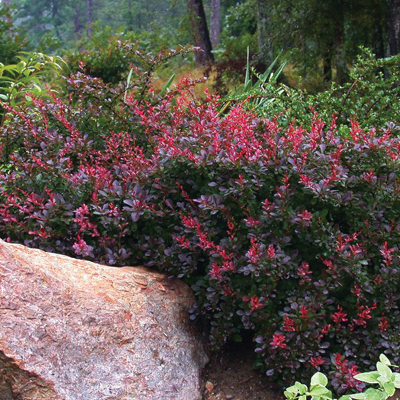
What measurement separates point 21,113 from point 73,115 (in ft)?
1.06

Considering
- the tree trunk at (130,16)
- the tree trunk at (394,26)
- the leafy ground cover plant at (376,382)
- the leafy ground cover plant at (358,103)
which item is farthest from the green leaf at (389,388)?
the tree trunk at (130,16)

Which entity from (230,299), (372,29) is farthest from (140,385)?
(372,29)

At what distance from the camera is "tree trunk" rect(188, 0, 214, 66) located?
13367 mm

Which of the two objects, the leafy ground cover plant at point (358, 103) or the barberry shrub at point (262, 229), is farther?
the leafy ground cover plant at point (358, 103)

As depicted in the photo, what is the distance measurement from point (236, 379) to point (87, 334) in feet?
2.65

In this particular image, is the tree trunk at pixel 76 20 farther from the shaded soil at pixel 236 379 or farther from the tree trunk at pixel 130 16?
the shaded soil at pixel 236 379

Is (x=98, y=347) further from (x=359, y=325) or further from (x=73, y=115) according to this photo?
(x=73, y=115)

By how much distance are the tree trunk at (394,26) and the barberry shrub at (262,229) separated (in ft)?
15.8

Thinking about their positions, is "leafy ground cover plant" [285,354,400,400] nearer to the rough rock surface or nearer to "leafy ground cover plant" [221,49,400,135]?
the rough rock surface

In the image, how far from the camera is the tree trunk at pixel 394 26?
669 cm

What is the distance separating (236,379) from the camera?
7.96 ft

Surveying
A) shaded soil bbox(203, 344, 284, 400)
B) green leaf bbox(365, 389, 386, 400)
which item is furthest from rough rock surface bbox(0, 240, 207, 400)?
green leaf bbox(365, 389, 386, 400)

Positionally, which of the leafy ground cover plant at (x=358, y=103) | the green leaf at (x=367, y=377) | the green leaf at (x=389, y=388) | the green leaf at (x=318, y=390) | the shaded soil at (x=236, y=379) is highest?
the leafy ground cover plant at (x=358, y=103)

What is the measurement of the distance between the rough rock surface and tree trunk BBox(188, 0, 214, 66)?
1184cm
